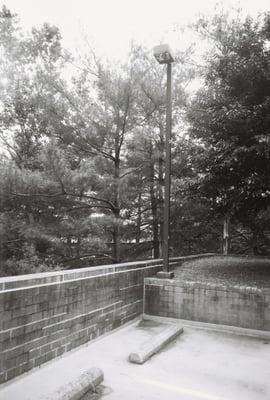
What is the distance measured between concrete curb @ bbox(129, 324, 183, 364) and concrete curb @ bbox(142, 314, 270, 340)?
0.56 metres

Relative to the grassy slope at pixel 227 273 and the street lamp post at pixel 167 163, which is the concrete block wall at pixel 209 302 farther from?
the grassy slope at pixel 227 273

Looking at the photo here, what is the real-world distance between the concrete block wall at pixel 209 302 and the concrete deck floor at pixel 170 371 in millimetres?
490

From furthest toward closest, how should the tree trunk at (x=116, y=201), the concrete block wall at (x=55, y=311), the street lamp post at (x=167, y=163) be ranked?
the tree trunk at (x=116, y=201) → the street lamp post at (x=167, y=163) → the concrete block wall at (x=55, y=311)

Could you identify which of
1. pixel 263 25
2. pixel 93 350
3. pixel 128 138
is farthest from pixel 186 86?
pixel 93 350

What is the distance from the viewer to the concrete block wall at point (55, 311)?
157 inches

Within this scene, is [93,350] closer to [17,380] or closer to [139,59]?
[17,380]

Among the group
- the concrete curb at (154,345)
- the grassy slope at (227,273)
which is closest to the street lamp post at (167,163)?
the grassy slope at (227,273)

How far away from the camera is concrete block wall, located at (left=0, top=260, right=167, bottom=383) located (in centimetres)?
398

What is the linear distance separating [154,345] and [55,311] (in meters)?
1.64

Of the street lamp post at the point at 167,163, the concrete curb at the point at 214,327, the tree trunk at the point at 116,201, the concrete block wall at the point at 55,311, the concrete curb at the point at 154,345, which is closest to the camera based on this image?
the concrete block wall at the point at 55,311

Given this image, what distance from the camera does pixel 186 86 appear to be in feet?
44.4

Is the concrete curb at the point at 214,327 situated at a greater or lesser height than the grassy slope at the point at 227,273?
lesser

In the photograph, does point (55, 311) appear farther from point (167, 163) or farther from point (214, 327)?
point (167, 163)

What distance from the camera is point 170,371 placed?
4.53 metres
